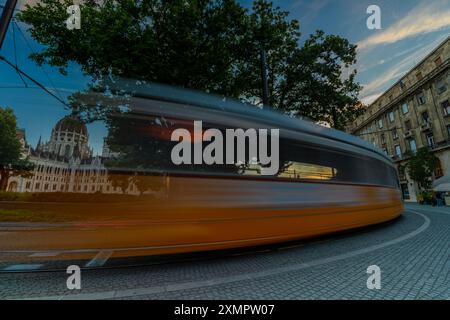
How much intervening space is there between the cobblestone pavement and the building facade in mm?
21928

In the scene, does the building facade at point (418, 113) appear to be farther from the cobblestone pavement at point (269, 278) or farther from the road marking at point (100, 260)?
the road marking at point (100, 260)

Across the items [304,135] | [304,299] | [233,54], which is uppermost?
[233,54]

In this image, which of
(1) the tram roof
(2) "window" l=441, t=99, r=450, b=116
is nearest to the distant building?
(1) the tram roof

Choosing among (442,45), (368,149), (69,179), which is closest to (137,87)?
(69,179)

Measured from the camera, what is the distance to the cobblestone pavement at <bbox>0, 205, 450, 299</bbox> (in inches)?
112

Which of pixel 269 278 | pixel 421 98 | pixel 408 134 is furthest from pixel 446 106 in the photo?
pixel 269 278

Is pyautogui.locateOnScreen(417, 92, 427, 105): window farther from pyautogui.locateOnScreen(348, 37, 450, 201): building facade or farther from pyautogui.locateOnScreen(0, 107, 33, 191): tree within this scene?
pyautogui.locateOnScreen(0, 107, 33, 191): tree

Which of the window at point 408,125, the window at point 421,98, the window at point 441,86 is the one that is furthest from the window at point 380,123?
the window at point 441,86

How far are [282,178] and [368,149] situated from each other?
4.27m

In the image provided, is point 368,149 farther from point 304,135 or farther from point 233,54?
point 233,54

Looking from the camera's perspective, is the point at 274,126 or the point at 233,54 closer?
the point at 274,126

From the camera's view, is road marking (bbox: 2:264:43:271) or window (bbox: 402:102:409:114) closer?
road marking (bbox: 2:264:43:271)

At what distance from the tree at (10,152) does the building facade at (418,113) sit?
25.7 meters
